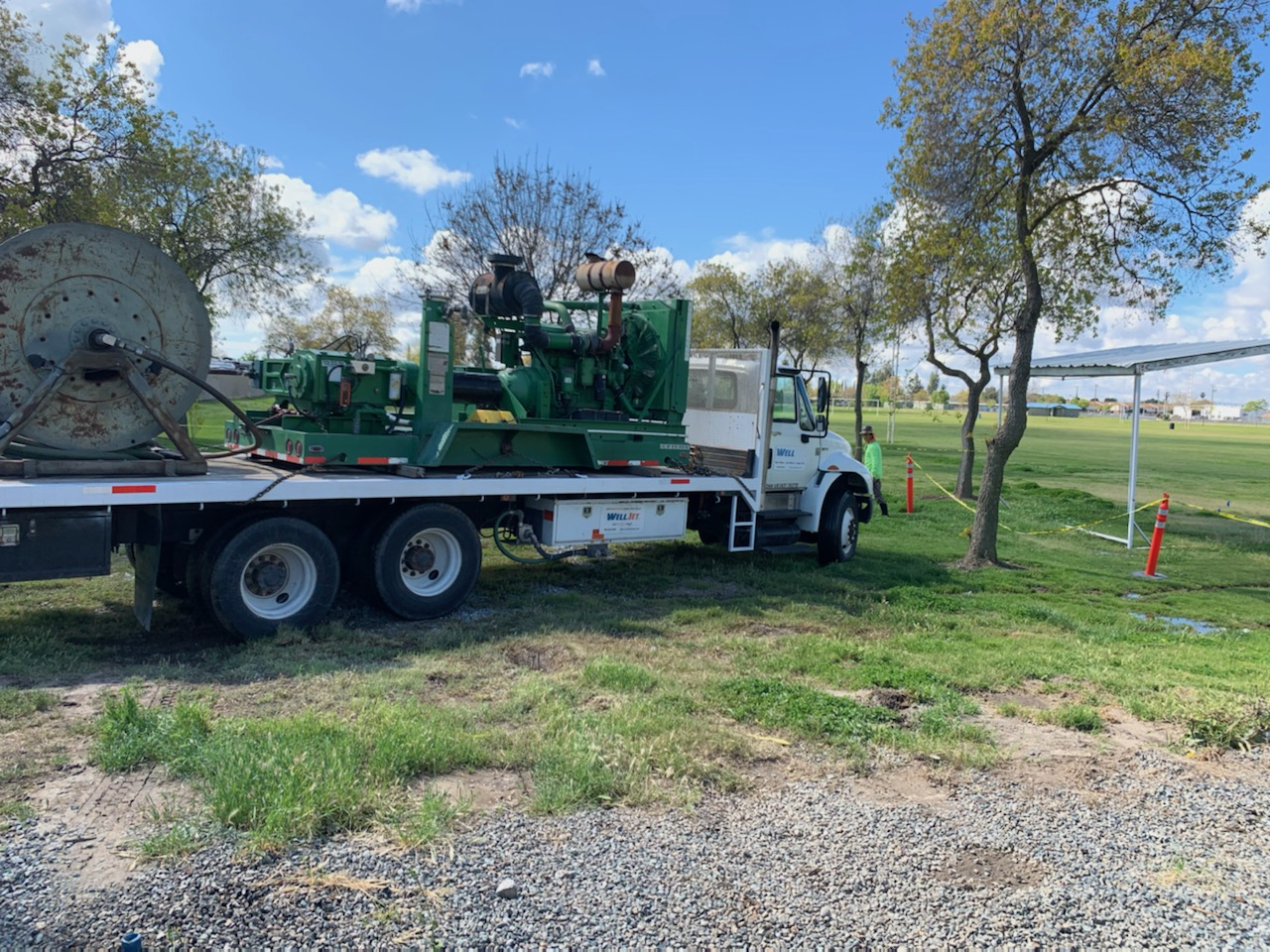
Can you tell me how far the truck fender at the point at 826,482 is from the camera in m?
12.0

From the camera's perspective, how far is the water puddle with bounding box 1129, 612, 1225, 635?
9.30 m

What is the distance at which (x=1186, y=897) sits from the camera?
367cm

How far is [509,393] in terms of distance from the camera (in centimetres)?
934

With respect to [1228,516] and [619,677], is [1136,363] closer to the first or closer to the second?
[1228,516]

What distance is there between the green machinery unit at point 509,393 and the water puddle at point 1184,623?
531 cm

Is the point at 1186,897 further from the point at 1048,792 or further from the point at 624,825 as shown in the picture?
the point at 624,825

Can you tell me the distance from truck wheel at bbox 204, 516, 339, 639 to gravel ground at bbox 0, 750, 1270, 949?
3.41 m

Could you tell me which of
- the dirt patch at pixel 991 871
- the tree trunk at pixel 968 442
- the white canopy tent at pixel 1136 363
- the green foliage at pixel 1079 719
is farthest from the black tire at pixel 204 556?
the tree trunk at pixel 968 442

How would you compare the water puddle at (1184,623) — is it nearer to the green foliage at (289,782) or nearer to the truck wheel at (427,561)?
the truck wheel at (427,561)

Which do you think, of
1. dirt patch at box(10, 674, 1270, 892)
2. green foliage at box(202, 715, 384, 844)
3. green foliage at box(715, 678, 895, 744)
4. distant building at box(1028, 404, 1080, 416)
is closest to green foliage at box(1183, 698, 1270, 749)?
dirt patch at box(10, 674, 1270, 892)

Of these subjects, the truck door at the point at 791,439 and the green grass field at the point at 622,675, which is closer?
the green grass field at the point at 622,675

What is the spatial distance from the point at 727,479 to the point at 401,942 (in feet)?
26.1

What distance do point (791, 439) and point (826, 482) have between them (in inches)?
35.0

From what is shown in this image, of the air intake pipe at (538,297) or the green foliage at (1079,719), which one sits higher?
the air intake pipe at (538,297)
